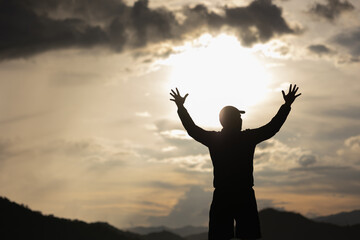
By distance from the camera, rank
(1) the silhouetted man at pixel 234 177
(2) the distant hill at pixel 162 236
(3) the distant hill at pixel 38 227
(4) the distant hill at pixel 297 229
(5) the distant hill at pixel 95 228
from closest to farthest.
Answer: (1) the silhouetted man at pixel 234 177, (3) the distant hill at pixel 38 227, (5) the distant hill at pixel 95 228, (4) the distant hill at pixel 297 229, (2) the distant hill at pixel 162 236

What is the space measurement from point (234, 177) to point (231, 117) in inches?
45.5

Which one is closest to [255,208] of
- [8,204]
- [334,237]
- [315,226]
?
[8,204]

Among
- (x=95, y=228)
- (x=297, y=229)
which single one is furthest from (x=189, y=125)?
(x=297, y=229)

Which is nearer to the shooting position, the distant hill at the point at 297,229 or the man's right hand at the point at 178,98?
the man's right hand at the point at 178,98

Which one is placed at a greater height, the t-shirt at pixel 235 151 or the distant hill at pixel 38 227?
the distant hill at pixel 38 227

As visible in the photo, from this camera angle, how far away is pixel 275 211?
7712cm

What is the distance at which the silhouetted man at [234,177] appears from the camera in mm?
9117

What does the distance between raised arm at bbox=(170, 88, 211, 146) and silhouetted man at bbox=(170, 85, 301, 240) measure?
173mm

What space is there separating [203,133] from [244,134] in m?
0.82

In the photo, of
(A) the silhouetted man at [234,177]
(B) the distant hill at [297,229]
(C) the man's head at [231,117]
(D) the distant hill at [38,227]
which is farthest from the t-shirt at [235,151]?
(B) the distant hill at [297,229]

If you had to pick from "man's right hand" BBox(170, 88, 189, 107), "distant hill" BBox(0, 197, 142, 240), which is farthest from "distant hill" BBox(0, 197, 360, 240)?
"man's right hand" BBox(170, 88, 189, 107)

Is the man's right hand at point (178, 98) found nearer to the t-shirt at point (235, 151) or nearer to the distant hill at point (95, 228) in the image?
the t-shirt at point (235, 151)

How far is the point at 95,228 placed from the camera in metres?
52.1

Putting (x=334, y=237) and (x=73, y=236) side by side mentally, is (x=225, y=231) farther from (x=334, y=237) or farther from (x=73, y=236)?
(x=334, y=237)
